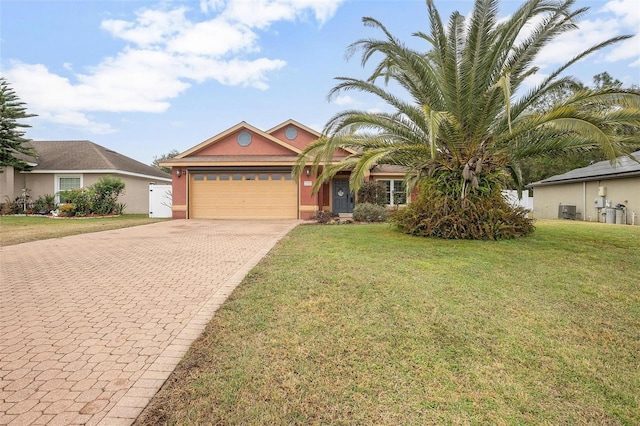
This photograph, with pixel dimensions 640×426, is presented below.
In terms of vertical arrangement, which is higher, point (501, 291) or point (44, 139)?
point (44, 139)

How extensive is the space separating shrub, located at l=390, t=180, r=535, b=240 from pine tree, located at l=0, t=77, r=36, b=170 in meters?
23.5

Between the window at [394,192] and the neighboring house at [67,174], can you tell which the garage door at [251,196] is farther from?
the neighboring house at [67,174]

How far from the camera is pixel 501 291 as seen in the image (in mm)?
4652

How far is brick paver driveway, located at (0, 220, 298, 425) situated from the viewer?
7.89ft

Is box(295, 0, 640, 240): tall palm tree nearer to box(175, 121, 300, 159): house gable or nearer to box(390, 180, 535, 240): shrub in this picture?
box(390, 180, 535, 240): shrub

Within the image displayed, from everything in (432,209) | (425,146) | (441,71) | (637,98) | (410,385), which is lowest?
(410,385)

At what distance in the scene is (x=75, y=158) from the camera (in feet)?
72.2

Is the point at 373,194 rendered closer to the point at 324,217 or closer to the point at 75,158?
the point at 324,217

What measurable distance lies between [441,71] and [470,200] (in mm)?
3525

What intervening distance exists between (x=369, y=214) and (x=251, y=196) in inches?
256

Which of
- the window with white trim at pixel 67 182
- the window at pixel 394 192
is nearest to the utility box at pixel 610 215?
the window at pixel 394 192

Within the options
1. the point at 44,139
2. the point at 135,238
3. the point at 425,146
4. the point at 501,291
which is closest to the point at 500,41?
the point at 425,146

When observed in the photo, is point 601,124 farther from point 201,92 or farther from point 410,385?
point 201,92

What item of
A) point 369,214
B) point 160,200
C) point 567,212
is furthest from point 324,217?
point 567,212
